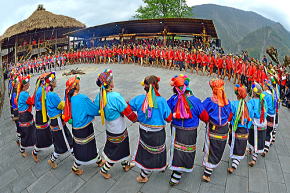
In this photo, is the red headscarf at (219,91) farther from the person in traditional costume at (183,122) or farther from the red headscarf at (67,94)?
the red headscarf at (67,94)

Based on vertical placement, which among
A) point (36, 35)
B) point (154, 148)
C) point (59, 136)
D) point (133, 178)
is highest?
point (36, 35)

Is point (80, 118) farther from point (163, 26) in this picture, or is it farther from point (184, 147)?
point (163, 26)

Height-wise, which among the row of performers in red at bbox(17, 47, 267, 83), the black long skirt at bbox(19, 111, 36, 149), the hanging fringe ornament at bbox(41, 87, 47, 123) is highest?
the row of performers in red at bbox(17, 47, 267, 83)

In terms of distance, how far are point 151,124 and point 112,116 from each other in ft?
2.02

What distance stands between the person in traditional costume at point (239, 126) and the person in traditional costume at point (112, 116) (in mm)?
1725

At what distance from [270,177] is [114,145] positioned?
2.77 meters

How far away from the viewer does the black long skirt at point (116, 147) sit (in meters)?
3.03

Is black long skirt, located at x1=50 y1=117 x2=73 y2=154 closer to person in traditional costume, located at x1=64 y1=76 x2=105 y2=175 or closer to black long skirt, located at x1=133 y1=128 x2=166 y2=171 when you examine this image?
person in traditional costume, located at x1=64 y1=76 x2=105 y2=175

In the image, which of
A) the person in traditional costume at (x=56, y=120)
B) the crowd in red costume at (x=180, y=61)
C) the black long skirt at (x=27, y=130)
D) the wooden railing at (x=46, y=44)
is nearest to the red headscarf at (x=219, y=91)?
the person in traditional costume at (x=56, y=120)

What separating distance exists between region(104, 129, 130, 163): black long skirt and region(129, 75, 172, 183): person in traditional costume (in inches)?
10.2

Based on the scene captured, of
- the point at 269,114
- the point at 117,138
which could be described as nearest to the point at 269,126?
the point at 269,114

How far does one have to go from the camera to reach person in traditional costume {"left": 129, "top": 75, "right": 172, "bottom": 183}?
107 inches

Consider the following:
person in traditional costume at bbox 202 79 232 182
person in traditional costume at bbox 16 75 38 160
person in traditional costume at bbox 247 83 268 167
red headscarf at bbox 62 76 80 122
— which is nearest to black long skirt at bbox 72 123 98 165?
red headscarf at bbox 62 76 80 122

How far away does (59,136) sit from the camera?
3.45 meters
